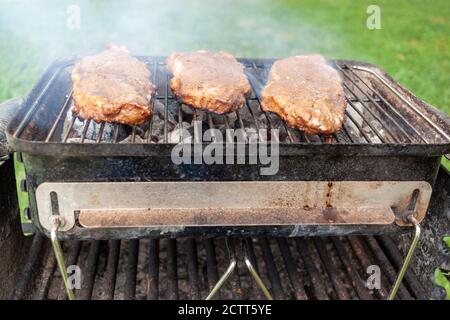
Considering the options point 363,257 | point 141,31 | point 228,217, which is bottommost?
point 363,257

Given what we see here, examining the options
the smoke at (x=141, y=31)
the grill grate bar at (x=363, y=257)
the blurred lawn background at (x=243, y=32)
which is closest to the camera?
the grill grate bar at (x=363, y=257)

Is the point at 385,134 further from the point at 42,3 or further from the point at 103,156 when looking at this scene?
the point at 42,3

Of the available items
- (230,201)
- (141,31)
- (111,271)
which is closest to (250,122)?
(230,201)

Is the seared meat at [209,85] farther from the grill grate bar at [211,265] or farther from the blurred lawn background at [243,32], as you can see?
the blurred lawn background at [243,32]

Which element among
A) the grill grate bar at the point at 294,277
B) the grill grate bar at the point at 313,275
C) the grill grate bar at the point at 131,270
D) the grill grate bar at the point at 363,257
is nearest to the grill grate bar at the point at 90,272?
the grill grate bar at the point at 131,270

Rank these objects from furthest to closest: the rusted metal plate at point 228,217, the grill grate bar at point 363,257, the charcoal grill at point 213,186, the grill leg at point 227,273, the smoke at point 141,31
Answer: the smoke at point 141,31, the grill grate bar at point 363,257, the grill leg at point 227,273, the rusted metal plate at point 228,217, the charcoal grill at point 213,186

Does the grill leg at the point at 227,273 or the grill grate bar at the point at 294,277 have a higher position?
the grill leg at the point at 227,273

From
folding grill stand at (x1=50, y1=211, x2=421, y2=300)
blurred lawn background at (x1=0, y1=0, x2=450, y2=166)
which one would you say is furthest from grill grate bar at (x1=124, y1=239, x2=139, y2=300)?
blurred lawn background at (x1=0, y1=0, x2=450, y2=166)

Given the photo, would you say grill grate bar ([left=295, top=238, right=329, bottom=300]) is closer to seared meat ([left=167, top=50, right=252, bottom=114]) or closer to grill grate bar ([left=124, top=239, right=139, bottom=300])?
grill grate bar ([left=124, top=239, right=139, bottom=300])

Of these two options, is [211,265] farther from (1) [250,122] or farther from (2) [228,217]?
(1) [250,122]
